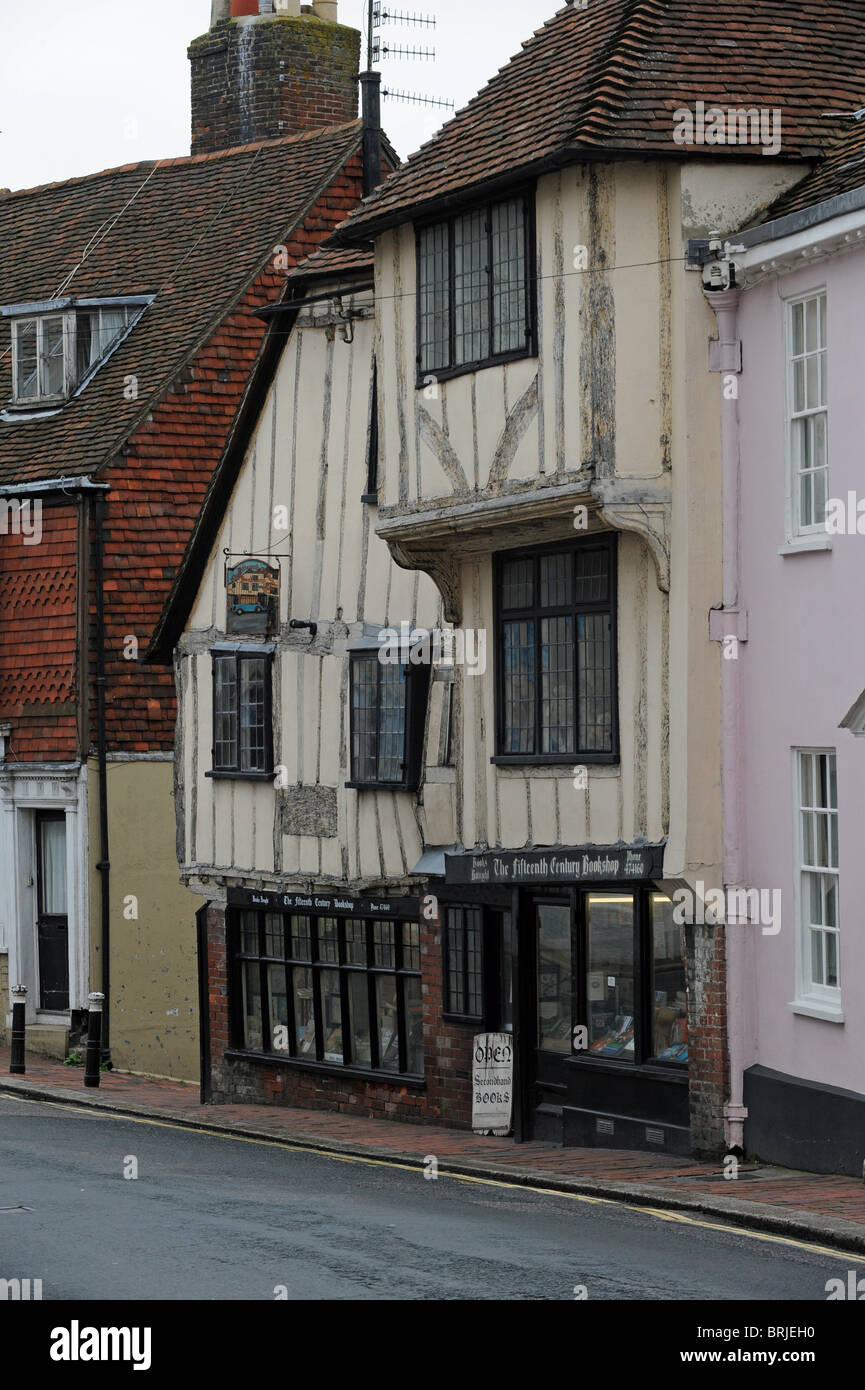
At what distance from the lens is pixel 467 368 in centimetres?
1844

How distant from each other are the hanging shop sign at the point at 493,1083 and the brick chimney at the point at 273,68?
53.8ft

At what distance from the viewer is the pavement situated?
551 inches

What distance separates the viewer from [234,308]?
28.1m

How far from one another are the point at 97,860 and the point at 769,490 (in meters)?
13.4

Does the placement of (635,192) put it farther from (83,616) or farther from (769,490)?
(83,616)

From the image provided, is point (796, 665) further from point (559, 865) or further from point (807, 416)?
point (559, 865)

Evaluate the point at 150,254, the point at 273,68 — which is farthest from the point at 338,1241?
the point at 273,68

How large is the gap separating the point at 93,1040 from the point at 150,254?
11583 millimetres

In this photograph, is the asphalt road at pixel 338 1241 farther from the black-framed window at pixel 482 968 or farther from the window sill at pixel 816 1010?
the black-framed window at pixel 482 968

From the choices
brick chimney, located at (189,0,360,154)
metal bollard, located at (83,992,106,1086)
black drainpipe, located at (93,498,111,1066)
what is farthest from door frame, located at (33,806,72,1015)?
brick chimney, located at (189,0,360,154)

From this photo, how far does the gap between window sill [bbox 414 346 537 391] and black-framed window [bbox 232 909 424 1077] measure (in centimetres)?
553

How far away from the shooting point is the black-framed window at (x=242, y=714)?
23234mm

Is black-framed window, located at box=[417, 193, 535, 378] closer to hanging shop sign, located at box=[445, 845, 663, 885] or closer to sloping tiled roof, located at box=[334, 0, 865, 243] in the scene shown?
sloping tiled roof, located at box=[334, 0, 865, 243]

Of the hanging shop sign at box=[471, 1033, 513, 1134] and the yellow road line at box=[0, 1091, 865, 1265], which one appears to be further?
the hanging shop sign at box=[471, 1033, 513, 1134]
